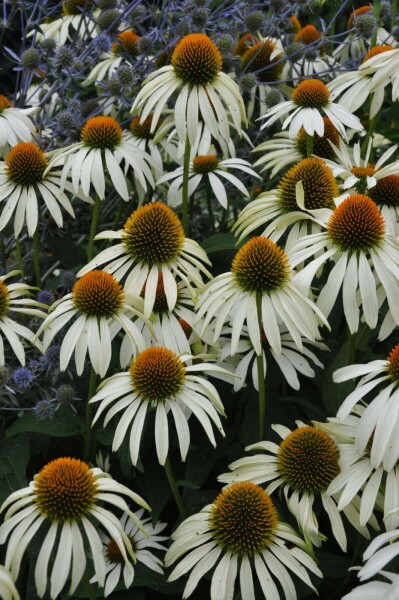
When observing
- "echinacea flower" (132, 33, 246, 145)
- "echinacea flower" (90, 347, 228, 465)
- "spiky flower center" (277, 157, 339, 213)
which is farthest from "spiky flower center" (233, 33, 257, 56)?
"echinacea flower" (90, 347, 228, 465)

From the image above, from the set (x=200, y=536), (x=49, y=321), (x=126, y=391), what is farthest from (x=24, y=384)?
(x=200, y=536)

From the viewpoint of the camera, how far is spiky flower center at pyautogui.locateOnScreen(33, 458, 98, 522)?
1.50 meters

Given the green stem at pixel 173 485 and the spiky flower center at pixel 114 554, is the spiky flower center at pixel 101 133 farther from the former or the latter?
the spiky flower center at pixel 114 554

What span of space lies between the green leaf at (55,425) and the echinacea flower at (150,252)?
1.04 feet

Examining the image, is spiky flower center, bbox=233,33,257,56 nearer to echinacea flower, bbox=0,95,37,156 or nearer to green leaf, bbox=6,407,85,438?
echinacea flower, bbox=0,95,37,156

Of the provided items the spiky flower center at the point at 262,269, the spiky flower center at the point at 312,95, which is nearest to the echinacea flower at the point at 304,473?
the spiky flower center at the point at 262,269

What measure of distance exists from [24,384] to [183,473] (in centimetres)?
43

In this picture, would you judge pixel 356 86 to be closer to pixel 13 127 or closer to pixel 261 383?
pixel 13 127

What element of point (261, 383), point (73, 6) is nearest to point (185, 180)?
point (261, 383)

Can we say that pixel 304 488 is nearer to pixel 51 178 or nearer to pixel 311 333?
pixel 311 333

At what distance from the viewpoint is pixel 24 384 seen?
1.96 meters

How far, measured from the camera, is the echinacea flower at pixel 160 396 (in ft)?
5.58

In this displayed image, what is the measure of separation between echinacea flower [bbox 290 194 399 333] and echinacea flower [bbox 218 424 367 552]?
0.25m

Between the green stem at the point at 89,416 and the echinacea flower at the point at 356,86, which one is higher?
the echinacea flower at the point at 356,86
